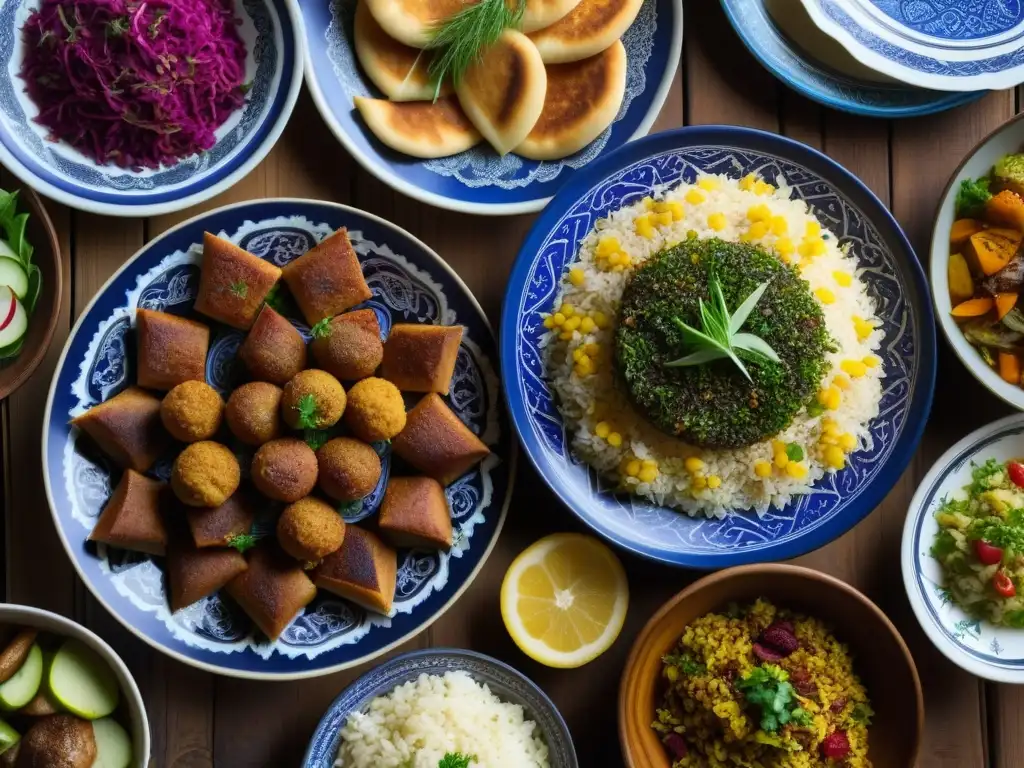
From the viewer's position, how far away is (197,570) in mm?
2678

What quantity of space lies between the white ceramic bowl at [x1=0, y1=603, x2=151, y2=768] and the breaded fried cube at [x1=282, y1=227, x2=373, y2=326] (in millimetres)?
1083

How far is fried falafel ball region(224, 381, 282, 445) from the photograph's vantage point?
2.65 m

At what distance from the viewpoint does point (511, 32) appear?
2.80 meters

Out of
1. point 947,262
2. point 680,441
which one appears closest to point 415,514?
point 680,441

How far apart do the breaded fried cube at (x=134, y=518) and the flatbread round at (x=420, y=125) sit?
48.1 inches

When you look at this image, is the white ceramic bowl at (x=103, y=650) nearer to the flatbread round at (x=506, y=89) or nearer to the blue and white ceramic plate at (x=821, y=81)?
the flatbread round at (x=506, y=89)

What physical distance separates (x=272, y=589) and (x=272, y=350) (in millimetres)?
677

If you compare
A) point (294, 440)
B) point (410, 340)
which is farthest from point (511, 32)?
point (294, 440)

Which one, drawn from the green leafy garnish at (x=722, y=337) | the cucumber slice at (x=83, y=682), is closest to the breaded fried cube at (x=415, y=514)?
the green leafy garnish at (x=722, y=337)

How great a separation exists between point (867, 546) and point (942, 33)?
1686mm

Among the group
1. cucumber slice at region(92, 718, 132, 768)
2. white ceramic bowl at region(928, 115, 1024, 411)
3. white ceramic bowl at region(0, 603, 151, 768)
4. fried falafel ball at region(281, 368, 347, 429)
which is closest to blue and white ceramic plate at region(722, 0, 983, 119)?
white ceramic bowl at region(928, 115, 1024, 411)

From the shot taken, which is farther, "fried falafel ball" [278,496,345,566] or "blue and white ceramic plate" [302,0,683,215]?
"blue and white ceramic plate" [302,0,683,215]

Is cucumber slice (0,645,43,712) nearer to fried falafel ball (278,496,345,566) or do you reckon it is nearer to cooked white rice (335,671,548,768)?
fried falafel ball (278,496,345,566)

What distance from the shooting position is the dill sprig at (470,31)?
275cm
